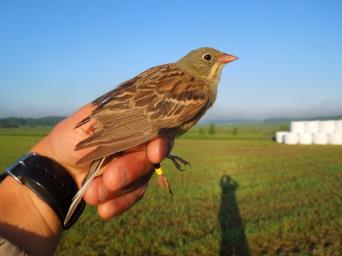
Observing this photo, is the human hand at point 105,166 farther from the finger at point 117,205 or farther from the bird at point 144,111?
the bird at point 144,111

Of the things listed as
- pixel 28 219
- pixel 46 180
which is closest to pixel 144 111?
pixel 46 180

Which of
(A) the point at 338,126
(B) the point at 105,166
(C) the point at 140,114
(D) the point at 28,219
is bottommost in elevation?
(A) the point at 338,126

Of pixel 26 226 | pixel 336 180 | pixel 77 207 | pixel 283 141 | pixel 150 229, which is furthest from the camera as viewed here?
pixel 283 141

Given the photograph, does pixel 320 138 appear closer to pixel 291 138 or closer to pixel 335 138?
pixel 335 138

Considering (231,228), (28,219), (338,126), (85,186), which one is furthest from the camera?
(338,126)

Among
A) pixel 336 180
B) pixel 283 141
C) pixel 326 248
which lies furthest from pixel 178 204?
pixel 283 141

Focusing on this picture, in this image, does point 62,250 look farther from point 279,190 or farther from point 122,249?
point 279,190
